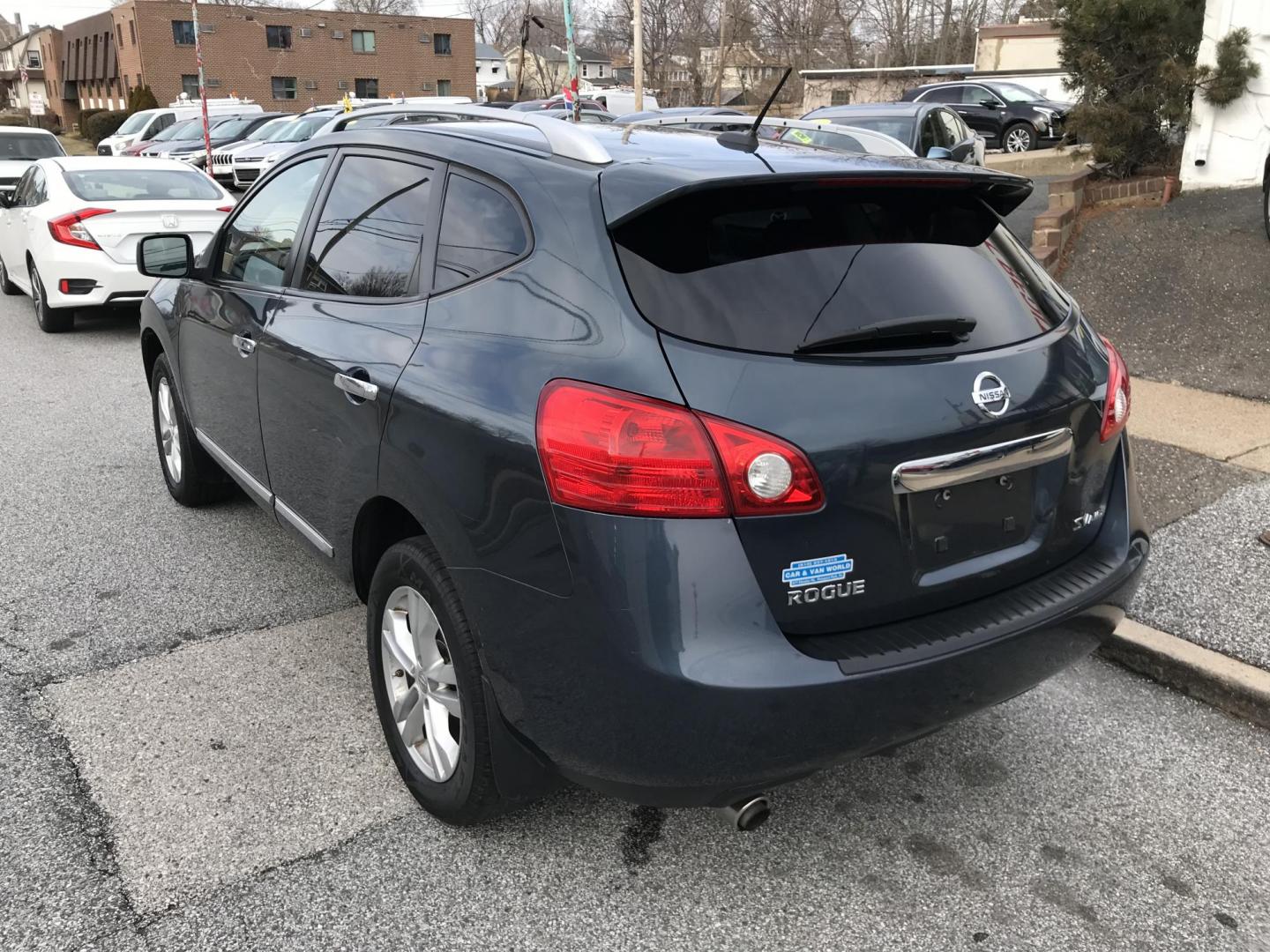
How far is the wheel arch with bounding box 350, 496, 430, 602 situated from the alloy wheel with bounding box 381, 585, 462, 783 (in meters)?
0.22

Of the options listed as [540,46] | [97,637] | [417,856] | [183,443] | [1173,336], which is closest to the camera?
[417,856]

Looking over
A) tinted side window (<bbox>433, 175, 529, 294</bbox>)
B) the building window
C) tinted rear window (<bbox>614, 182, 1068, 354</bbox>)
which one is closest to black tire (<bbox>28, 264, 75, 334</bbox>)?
tinted side window (<bbox>433, 175, 529, 294</bbox>)

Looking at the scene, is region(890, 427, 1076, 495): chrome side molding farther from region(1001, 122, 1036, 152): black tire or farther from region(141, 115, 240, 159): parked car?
region(141, 115, 240, 159): parked car

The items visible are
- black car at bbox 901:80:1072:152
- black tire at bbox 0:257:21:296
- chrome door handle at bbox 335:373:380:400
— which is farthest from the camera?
black car at bbox 901:80:1072:152

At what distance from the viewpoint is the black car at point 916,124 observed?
13.2 metres

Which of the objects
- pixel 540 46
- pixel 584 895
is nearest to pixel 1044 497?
pixel 584 895

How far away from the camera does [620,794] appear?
97.0 inches

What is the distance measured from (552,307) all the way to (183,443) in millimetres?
3304

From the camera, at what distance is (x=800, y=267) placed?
252 centimetres

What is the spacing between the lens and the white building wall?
8820 millimetres

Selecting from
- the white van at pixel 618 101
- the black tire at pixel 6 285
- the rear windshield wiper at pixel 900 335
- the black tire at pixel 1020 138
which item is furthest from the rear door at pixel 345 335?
the white van at pixel 618 101

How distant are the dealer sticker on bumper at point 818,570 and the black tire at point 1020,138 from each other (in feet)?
77.9

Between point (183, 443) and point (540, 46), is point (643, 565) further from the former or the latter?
point (540, 46)

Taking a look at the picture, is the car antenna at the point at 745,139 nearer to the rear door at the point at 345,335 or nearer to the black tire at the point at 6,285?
the rear door at the point at 345,335
